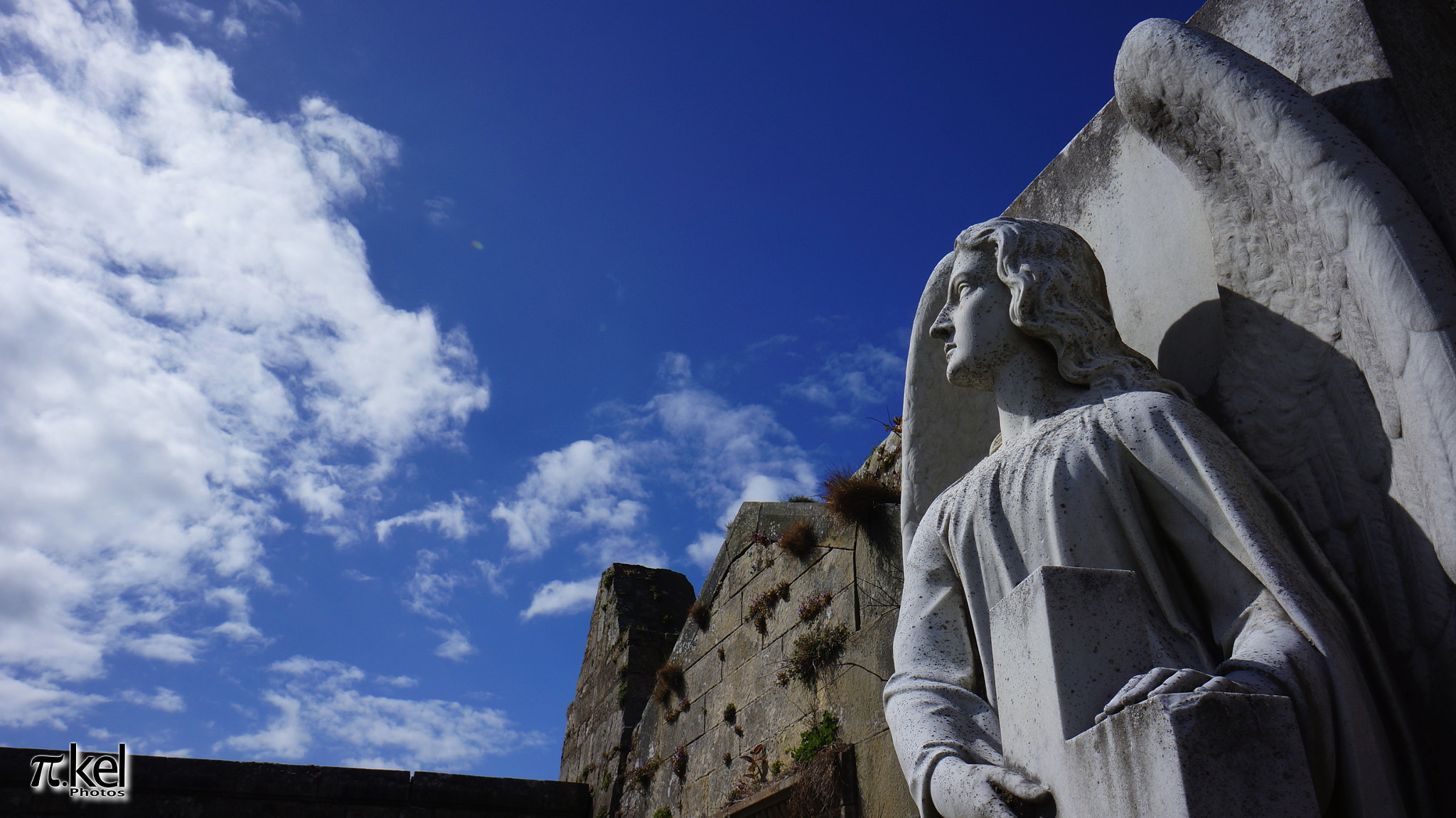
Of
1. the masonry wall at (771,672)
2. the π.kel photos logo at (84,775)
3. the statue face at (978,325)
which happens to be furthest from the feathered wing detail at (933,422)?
the π.kel photos logo at (84,775)

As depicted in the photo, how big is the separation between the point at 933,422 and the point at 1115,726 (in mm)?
1786

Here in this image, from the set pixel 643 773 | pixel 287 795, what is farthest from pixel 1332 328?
pixel 287 795

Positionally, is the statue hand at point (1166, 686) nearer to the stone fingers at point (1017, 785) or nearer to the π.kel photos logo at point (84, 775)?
the stone fingers at point (1017, 785)

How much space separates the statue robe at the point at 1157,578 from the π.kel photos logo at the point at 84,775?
24.3 ft

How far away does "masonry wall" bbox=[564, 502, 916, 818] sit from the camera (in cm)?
440

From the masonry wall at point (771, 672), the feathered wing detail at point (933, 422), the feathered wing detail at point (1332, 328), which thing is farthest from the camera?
the masonry wall at point (771, 672)

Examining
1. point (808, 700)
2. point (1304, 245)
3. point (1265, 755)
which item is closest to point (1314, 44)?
point (1304, 245)

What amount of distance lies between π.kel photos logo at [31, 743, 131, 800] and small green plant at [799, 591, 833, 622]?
5.69 m

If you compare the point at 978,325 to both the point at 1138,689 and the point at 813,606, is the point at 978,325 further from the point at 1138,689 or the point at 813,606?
the point at 813,606

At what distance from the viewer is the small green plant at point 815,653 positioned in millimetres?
4758

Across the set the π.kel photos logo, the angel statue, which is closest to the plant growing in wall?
the angel statue

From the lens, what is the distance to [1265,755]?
141 cm

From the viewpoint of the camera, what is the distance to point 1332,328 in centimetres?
228

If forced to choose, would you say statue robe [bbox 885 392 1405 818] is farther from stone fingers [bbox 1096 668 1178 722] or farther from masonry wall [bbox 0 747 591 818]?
masonry wall [bbox 0 747 591 818]
